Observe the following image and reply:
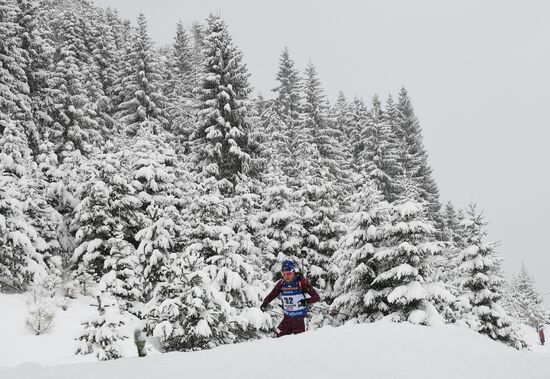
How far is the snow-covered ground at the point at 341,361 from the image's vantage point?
4992 mm

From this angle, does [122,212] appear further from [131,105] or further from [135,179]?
[131,105]

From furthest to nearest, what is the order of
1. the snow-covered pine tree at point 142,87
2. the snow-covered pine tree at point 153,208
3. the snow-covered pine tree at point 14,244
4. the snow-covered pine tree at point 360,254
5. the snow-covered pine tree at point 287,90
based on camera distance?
the snow-covered pine tree at point 287,90 < the snow-covered pine tree at point 142,87 < the snow-covered pine tree at point 360,254 < the snow-covered pine tree at point 153,208 < the snow-covered pine tree at point 14,244

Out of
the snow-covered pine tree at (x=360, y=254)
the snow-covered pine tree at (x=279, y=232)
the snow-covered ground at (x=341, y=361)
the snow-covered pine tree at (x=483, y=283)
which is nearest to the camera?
the snow-covered ground at (x=341, y=361)

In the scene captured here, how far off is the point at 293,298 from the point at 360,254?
22.9 feet

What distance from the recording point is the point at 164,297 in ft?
41.5

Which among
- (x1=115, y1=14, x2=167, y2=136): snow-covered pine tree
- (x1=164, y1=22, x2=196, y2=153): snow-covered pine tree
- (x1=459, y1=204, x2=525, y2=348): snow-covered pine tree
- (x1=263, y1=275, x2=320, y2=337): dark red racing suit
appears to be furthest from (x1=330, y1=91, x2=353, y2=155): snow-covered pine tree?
(x1=263, y1=275, x2=320, y2=337): dark red racing suit

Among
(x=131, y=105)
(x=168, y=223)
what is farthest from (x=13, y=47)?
(x=168, y=223)

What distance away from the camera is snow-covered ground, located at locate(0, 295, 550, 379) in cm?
499

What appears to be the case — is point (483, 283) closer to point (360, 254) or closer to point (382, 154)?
point (360, 254)

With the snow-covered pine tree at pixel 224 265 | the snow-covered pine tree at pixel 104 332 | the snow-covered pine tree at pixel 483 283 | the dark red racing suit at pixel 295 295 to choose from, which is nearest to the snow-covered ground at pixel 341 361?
the dark red racing suit at pixel 295 295

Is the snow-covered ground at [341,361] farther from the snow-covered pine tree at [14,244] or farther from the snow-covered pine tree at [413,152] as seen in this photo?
the snow-covered pine tree at [413,152]

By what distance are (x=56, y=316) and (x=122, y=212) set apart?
14.4ft

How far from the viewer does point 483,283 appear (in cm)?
1967

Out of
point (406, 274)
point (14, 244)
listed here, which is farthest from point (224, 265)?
point (14, 244)
